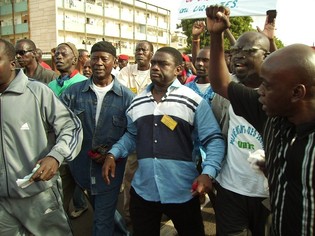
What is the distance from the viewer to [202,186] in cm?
219

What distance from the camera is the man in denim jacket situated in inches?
121

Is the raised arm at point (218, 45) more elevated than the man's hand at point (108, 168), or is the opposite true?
the raised arm at point (218, 45)

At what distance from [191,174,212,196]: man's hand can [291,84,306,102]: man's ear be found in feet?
3.20

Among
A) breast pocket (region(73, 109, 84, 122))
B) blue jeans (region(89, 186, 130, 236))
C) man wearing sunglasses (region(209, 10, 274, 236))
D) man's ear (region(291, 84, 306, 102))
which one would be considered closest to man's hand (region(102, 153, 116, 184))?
blue jeans (region(89, 186, 130, 236))

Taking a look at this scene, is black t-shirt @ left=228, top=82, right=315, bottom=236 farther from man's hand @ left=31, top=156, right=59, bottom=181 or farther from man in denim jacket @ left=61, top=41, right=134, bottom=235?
man in denim jacket @ left=61, top=41, right=134, bottom=235

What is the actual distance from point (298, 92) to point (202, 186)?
3.32ft

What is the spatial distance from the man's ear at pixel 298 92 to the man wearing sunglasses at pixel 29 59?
398 centimetres

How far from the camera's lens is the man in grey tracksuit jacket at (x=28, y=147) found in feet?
7.81

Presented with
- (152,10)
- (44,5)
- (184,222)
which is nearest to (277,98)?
(184,222)

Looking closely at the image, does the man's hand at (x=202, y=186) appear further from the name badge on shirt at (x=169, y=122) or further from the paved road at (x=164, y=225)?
the paved road at (x=164, y=225)

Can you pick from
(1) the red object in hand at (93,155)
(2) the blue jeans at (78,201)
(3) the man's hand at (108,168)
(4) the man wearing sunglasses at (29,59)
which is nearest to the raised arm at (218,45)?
(3) the man's hand at (108,168)

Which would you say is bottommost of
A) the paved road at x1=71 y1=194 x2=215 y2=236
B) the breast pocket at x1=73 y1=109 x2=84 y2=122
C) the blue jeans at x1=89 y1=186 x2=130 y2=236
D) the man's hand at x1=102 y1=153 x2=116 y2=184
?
the paved road at x1=71 y1=194 x2=215 y2=236

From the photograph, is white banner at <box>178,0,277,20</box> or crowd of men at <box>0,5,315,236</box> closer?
crowd of men at <box>0,5,315,236</box>

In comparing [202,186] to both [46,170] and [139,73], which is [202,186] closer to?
[46,170]
